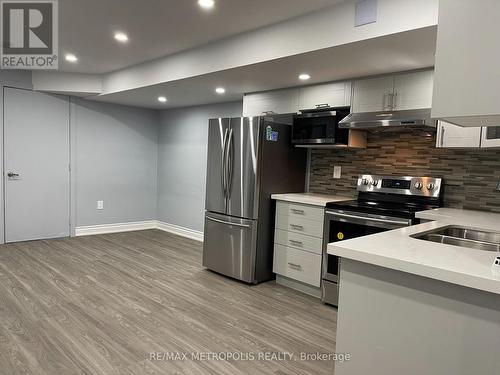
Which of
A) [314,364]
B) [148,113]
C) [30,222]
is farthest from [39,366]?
[148,113]

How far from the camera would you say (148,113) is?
6383 millimetres

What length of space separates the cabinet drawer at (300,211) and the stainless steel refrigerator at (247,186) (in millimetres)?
147

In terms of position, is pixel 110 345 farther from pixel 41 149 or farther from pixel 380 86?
pixel 41 149

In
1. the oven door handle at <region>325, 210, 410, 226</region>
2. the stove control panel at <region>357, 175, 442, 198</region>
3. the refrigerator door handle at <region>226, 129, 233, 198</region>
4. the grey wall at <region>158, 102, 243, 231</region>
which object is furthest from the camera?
the grey wall at <region>158, 102, 243, 231</region>

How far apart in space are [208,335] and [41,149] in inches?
161

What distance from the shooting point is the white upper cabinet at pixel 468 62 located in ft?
4.04

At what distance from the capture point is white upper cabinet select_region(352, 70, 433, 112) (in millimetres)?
2941

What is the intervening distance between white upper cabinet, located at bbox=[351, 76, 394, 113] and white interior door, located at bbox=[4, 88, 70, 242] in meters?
4.28

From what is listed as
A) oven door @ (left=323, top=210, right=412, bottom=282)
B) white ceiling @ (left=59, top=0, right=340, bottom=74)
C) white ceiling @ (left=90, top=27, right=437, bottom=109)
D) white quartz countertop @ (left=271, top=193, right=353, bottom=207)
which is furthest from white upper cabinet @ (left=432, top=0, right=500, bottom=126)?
white quartz countertop @ (left=271, top=193, right=353, bottom=207)

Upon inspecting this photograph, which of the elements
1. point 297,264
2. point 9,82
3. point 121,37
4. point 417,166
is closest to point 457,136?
point 417,166

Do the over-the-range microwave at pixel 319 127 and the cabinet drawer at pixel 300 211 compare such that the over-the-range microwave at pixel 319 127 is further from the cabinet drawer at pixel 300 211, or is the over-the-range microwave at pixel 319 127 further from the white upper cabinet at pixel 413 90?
the cabinet drawer at pixel 300 211

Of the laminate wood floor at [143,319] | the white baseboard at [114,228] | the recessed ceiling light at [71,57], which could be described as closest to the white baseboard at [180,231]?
the white baseboard at [114,228]

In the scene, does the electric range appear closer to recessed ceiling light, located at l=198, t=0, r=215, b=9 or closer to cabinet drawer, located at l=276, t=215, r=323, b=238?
cabinet drawer, located at l=276, t=215, r=323, b=238

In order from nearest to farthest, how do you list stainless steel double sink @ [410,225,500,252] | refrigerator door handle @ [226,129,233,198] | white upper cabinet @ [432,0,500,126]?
1. white upper cabinet @ [432,0,500,126]
2. stainless steel double sink @ [410,225,500,252]
3. refrigerator door handle @ [226,129,233,198]
